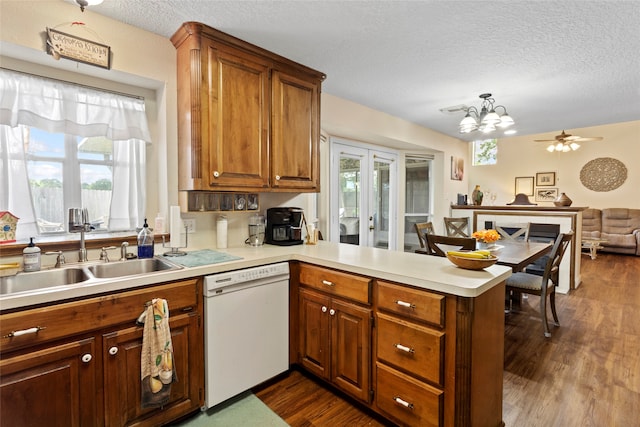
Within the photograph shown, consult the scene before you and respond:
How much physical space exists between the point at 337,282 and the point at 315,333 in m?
0.44

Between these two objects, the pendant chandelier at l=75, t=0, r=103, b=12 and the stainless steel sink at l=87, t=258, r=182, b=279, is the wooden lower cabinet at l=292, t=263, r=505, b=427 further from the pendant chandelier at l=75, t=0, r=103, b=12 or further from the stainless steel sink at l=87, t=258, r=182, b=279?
the pendant chandelier at l=75, t=0, r=103, b=12

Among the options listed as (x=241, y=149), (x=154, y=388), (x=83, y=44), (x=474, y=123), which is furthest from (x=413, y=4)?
(x=154, y=388)

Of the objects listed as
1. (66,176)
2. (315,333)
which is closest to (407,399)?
(315,333)

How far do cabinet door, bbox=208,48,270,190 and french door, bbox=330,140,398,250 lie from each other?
1.68m

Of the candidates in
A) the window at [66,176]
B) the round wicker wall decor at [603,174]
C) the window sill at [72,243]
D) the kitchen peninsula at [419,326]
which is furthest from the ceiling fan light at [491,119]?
the round wicker wall decor at [603,174]

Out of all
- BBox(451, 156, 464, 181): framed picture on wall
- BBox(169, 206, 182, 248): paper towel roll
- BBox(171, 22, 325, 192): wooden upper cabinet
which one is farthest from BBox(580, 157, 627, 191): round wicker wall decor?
BBox(169, 206, 182, 248): paper towel roll

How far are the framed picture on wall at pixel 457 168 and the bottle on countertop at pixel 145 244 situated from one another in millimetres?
5011

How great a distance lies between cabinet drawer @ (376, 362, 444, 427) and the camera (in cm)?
152

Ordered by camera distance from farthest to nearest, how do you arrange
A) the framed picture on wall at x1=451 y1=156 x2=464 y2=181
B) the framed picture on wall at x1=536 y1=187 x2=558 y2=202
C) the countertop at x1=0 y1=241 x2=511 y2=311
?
the framed picture on wall at x1=536 y1=187 x2=558 y2=202 → the framed picture on wall at x1=451 y1=156 x2=464 y2=181 → the countertop at x1=0 y1=241 x2=511 y2=311

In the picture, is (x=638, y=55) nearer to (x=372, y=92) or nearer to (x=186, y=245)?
(x=372, y=92)

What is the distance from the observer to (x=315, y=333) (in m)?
2.13

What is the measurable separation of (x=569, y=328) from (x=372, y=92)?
3061 millimetres

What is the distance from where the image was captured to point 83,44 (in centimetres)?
184

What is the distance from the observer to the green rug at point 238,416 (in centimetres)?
180
